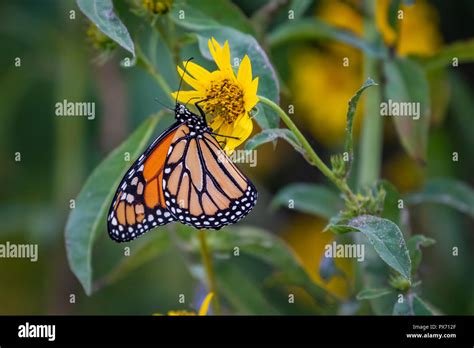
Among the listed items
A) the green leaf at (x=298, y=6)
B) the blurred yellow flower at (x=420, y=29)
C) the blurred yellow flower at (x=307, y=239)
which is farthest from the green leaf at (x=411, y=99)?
the blurred yellow flower at (x=307, y=239)

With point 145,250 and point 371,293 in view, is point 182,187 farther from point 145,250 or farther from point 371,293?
point 371,293

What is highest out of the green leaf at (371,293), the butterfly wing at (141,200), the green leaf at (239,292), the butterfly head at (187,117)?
the butterfly head at (187,117)

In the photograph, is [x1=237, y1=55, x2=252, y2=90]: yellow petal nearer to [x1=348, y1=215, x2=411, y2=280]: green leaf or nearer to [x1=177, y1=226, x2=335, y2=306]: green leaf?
[x1=348, y1=215, x2=411, y2=280]: green leaf

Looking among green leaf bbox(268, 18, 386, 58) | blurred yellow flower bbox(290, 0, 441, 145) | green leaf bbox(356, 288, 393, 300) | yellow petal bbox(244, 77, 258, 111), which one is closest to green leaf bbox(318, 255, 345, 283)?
green leaf bbox(356, 288, 393, 300)

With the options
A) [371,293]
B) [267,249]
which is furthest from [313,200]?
[371,293]

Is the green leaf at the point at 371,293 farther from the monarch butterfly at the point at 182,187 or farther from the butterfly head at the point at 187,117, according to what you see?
the butterfly head at the point at 187,117

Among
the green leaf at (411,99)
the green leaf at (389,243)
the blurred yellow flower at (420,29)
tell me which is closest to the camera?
the green leaf at (389,243)

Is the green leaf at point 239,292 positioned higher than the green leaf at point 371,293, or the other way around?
the green leaf at point 239,292

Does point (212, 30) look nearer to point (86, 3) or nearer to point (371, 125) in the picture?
point (86, 3)
